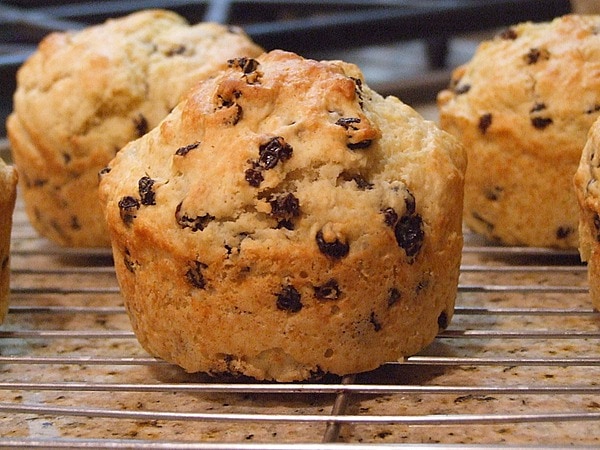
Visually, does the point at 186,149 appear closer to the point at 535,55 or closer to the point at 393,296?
the point at 393,296

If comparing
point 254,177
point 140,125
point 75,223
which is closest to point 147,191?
point 254,177

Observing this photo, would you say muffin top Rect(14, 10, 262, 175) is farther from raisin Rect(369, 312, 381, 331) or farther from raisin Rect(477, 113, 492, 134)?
raisin Rect(369, 312, 381, 331)

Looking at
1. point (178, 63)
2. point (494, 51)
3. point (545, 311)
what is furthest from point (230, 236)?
point (494, 51)

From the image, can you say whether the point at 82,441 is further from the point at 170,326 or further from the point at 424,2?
the point at 424,2

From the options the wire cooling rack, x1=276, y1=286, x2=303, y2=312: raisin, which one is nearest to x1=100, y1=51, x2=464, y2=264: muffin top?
x1=276, y1=286, x2=303, y2=312: raisin

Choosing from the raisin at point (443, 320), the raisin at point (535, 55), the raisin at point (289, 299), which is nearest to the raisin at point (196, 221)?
the raisin at point (289, 299)

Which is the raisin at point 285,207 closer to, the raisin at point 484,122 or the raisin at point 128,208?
the raisin at point 128,208
